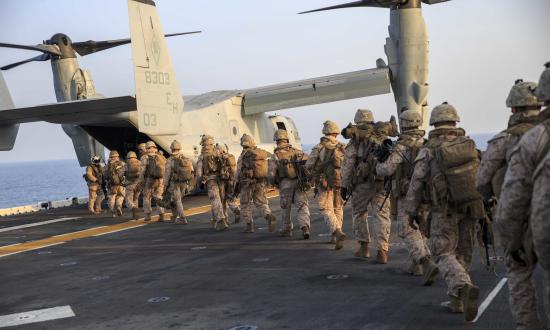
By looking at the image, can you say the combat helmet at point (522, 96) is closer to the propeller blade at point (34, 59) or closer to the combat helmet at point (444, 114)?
the combat helmet at point (444, 114)

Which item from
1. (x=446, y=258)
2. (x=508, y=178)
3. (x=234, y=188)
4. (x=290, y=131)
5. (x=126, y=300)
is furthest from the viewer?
(x=290, y=131)

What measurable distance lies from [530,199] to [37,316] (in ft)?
17.7

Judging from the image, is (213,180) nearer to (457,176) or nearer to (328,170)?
(328,170)

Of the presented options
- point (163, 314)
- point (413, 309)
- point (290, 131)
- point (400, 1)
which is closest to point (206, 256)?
point (163, 314)

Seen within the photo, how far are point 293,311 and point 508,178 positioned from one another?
3.19m

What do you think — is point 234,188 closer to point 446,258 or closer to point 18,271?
point 18,271

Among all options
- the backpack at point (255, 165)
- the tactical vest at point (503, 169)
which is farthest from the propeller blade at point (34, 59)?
the tactical vest at point (503, 169)

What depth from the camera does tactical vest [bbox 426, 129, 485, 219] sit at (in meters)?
6.17

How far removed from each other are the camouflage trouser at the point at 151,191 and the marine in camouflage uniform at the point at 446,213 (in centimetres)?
1061

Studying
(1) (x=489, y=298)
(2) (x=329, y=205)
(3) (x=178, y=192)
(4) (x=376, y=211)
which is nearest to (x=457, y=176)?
(1) (x=489, y=298)

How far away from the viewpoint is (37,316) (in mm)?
7113

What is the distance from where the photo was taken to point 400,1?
18812 millimetres

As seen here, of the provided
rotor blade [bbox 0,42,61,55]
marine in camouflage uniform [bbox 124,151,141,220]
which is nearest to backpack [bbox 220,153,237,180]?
marine in camouflage uniform [bbox 124,151,141,220]

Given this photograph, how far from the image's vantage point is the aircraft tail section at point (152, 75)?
678 inches
